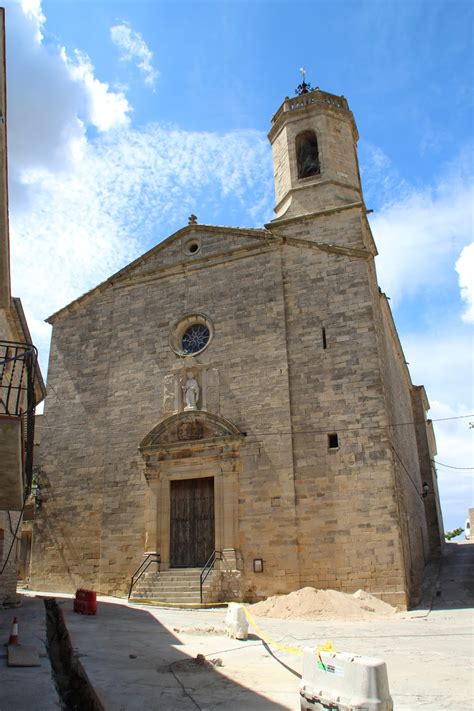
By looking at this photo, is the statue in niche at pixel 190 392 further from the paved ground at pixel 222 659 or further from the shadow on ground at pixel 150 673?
the shadow on ground at pixel 150 673

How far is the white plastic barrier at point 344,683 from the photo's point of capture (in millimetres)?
3605

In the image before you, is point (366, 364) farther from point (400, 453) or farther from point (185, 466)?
point (185, 466)

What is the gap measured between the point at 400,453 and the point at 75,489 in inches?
360

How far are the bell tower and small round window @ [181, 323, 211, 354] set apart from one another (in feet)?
12.7

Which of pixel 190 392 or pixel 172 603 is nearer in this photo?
pixel 172 603

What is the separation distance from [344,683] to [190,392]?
1209 centimetres

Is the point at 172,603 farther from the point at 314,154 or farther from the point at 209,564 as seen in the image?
the point at 314,154

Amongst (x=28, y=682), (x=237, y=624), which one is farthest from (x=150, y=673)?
(x=237, y=624)

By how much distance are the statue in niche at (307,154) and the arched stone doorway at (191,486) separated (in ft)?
27.1

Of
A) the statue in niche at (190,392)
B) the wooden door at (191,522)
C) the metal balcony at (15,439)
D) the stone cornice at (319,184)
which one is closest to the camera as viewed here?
the metal balcony at (15,439)

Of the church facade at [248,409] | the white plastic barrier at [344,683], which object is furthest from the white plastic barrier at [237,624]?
the church facade at [248,409]

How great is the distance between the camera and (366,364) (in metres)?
14.0

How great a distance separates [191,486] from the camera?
49.6 ft

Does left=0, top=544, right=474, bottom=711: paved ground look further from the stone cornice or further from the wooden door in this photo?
the stone cornice
